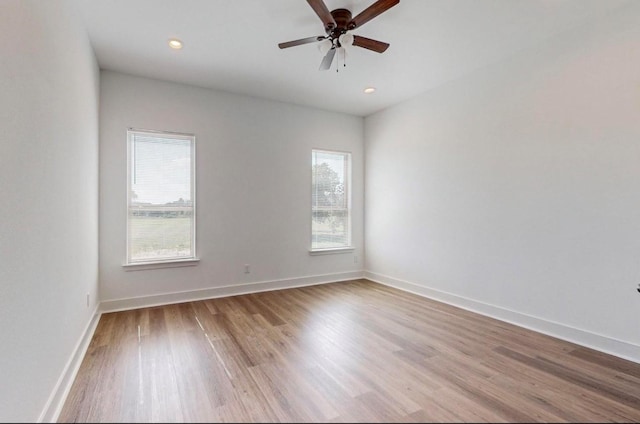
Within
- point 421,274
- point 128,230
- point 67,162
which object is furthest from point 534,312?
point 128,230

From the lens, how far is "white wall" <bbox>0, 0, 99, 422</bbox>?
1.29m

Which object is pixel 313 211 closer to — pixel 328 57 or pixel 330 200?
pixel 330 200

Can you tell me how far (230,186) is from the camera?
421 centimetres

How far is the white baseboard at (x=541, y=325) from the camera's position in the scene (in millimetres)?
2482

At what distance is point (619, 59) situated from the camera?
2.52 m

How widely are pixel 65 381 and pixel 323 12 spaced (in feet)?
9.92

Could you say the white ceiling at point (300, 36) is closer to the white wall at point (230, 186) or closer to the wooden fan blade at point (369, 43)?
the wooden fan blade at point (369, 43)

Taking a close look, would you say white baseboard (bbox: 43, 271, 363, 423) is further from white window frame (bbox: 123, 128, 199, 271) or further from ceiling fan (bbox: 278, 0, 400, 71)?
ceiling fan (bbox: 278, 0, 400, 71)

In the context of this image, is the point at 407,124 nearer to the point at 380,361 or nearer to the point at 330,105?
the point at 330,105

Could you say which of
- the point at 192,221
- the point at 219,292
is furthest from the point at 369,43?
the point at 219,292

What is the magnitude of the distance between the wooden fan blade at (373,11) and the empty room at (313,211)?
0.05 ft

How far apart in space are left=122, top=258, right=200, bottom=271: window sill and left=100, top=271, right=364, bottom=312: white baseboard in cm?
35

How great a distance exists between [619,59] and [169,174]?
4.66 m

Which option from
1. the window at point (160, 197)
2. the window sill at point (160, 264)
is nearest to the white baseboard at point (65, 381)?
the window sill at point (160, 264)
